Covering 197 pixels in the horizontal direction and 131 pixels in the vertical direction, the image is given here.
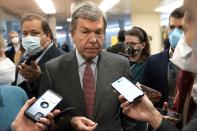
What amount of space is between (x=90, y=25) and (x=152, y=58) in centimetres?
104

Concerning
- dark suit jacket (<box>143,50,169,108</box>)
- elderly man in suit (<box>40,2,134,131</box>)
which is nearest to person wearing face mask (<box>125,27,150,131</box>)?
dark suit jacket (<box>143,50,169,108</box>)

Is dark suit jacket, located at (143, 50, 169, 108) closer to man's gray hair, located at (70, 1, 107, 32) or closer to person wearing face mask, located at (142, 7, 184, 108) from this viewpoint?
person wearing face mask, located at (142, 7, 184, 108)

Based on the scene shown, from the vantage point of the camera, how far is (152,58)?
9.80 feet

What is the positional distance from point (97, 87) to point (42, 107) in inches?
23.5

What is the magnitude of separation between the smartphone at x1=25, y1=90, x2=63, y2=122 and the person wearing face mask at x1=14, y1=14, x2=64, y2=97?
112cm

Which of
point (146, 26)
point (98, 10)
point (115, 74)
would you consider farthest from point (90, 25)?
point (146, 26)

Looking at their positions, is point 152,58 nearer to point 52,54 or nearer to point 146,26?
point 52,54

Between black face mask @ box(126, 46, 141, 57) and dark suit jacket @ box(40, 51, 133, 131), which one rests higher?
black face mask @ box(126, 46, 141, 57)

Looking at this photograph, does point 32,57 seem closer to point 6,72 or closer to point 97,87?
point 6,72

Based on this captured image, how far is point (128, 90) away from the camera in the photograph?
1.64 metres

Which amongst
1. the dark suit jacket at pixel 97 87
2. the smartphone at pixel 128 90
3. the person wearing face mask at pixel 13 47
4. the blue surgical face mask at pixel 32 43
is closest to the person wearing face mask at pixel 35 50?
the blue surgical face mask at pixel 32 43

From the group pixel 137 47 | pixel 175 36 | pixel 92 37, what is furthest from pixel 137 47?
pixel 92 37

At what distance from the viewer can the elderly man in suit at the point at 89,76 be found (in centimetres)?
207

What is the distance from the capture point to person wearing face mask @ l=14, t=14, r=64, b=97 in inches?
108
